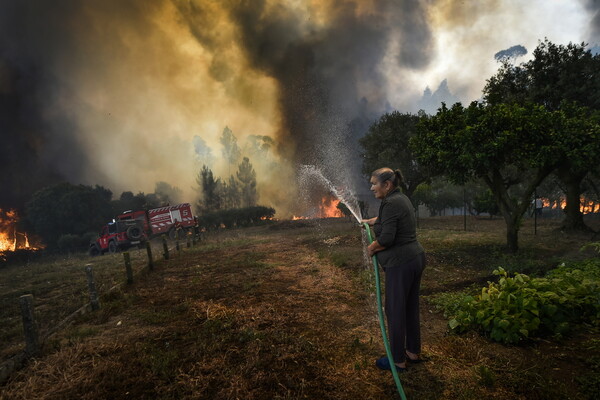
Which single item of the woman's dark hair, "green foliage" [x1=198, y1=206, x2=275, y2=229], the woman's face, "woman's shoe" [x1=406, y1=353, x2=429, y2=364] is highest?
the woman's dark hair

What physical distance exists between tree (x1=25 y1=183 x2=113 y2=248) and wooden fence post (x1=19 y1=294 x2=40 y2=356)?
4656 centimetres

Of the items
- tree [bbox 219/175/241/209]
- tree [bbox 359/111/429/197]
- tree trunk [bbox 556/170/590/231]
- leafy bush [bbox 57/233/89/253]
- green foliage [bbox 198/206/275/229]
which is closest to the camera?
tree trunk [bbox 556/170/590/231]

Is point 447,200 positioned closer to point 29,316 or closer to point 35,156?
point 29,316

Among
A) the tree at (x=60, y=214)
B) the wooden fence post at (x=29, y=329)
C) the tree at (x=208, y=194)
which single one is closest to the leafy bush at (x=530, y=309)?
the wooden fence post at (x=29, y=329)

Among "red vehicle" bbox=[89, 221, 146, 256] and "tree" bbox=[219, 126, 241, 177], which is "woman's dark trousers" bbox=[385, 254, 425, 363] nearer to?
"red vehicle" bbox=[89, 221, 146, 256]

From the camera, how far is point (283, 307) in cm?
643

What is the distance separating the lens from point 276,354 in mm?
4289

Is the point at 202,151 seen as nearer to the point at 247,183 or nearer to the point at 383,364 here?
the point at 247,183

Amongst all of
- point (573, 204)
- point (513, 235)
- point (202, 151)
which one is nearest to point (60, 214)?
point (202, 151)

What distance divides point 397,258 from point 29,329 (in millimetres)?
6457

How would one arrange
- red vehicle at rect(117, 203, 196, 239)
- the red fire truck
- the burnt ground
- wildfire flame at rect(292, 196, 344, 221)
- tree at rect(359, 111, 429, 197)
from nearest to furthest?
the burnt ground < tree at rect(359, 111, 429, 197) < the red fire truck < red vehicle at rect(117, 203, 196, 239) < wildfire flame at rect(292, 196, 344, 221)

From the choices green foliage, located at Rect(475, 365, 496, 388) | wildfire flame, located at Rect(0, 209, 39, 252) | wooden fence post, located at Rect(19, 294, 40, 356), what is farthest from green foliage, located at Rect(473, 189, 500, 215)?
wildfire flame, located at Rect(0, 209, 39, 252)

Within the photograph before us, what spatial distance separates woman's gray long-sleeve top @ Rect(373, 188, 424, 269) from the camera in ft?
11.2

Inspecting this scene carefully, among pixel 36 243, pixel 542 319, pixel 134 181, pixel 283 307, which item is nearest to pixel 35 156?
pixel 134 181
